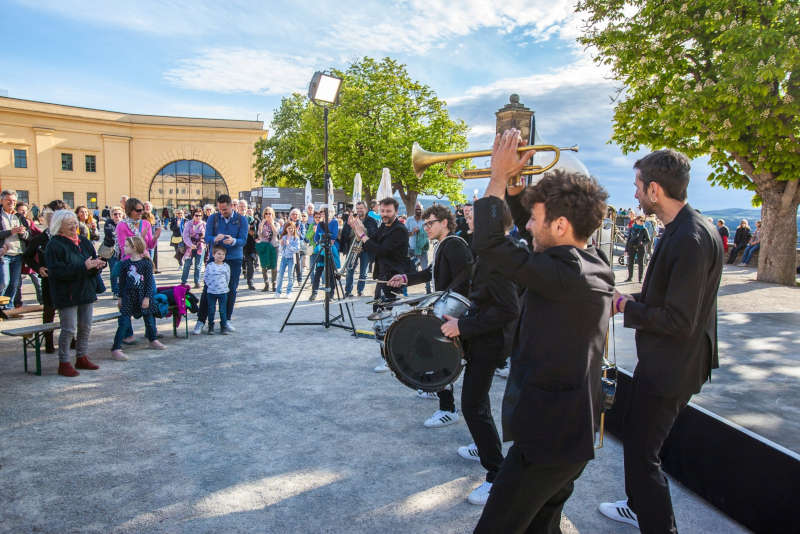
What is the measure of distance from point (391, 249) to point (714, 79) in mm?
10585

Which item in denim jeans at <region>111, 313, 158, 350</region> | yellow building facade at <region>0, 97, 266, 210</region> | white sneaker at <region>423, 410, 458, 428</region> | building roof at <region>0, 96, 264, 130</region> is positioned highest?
building roof at <region>0, 96, 264, 130</region>

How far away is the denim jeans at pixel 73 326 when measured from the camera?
5348 mm

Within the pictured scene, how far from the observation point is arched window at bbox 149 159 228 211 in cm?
5056

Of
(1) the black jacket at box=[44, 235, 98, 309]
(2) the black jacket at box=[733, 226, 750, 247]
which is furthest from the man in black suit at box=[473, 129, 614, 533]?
(2) the black jacket at box=[733, 226, 750, 247]

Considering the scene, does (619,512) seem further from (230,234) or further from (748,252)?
(748,252)

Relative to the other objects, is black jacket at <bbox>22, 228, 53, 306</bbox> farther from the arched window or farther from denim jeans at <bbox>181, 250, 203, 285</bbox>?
the arched window

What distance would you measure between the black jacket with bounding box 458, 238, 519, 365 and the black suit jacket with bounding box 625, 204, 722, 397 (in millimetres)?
816

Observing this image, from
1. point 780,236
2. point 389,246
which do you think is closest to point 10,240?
point 389,246

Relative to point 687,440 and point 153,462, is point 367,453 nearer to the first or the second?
point 153,462

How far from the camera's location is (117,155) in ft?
159

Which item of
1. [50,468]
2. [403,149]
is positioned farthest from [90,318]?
[403,149]

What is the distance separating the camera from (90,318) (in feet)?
18.3

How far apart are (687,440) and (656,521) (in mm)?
1145

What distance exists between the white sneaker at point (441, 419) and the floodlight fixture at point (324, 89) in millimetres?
5007
